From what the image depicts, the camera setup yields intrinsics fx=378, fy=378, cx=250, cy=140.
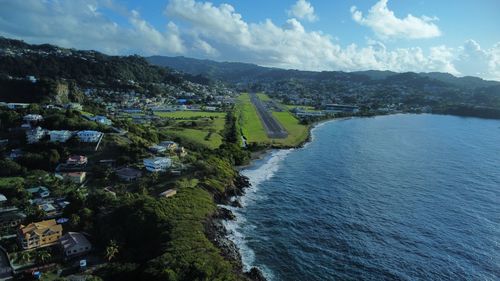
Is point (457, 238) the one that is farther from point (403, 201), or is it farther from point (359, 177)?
point (359, 177)

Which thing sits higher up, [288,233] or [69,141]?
[69,141]

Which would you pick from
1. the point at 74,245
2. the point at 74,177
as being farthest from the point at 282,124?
the point at 74,245

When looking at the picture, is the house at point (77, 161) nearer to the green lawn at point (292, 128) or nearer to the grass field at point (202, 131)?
the grass field at point (202, 131)

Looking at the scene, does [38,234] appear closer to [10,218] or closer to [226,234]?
[10,218]

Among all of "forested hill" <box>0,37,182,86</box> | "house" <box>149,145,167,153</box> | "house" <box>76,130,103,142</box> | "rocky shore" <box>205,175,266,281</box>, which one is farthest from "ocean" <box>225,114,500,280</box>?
"forested hill" <box>0,37,182,86</box>

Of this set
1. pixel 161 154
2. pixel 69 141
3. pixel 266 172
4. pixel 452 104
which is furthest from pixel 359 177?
pixel 452 104

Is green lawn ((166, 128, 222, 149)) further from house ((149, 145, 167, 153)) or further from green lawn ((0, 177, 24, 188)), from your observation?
green lawn ((0, 177, 24, 188))
